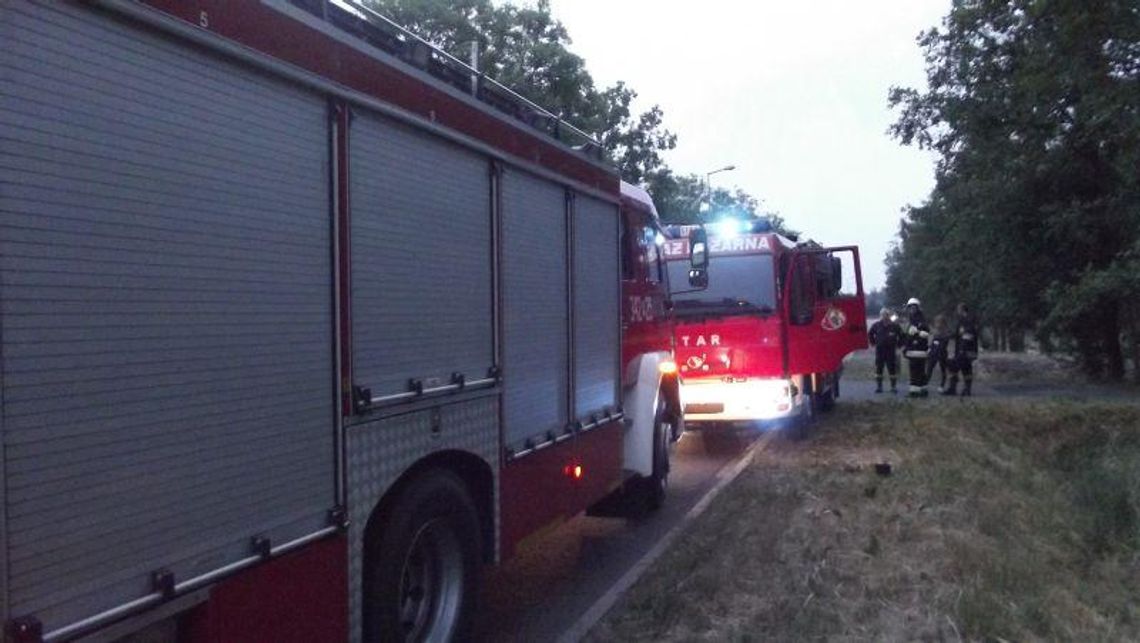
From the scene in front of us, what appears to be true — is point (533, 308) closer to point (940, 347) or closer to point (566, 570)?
point (566, 570)

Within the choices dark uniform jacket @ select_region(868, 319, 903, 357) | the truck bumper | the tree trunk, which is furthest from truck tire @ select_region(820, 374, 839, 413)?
the tree trunk

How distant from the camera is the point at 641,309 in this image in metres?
7.77

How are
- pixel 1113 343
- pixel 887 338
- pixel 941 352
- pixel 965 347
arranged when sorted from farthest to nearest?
pixel 1113 343 → pixel 887 338 → pixel 941 352 → pixel 965 347

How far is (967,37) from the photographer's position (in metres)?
17.2

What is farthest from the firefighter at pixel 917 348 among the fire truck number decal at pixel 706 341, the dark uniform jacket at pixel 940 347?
the fire truck number decal at pixel 706 341

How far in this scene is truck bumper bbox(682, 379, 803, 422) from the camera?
11.3m

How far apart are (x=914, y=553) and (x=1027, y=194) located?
1689 cm

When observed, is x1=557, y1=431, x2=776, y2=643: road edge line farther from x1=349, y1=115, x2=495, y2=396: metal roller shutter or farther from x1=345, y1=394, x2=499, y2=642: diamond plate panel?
x1=349, y1=115, x2=495, y2=396: metal roller shutter

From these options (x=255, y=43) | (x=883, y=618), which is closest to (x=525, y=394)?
(x=883, y=618)

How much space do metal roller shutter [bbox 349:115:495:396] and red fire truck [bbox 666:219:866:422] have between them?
640 cm

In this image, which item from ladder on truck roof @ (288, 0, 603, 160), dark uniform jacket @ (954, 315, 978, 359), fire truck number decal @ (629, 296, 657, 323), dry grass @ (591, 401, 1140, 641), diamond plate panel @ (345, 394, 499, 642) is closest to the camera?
diamond plate panel @ (345, 394, 499, 642)

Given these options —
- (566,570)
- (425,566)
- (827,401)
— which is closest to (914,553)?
(566,570)

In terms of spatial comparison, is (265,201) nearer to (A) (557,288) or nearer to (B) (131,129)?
(B) (131,129)

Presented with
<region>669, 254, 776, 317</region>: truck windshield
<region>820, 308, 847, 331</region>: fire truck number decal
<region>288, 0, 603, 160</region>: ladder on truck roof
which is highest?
<region>288, 0, 603, 160</region>: ladder on truck roof
